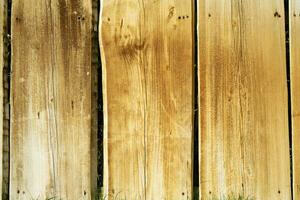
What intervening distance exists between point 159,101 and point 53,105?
50cm

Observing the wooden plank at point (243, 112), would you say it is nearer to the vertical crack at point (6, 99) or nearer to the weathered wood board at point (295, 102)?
the weathered wood board at point (295, 102)

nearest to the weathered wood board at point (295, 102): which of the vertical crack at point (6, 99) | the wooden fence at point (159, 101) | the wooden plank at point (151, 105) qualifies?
the wooden fence at point (159, 101)

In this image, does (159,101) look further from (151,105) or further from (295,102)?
(295,102)

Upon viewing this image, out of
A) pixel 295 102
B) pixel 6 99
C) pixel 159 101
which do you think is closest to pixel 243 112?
pixel 295 102

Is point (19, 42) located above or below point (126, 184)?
above

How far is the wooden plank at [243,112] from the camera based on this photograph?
2994 millimetres

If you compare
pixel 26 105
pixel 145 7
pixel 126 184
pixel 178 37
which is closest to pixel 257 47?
pixel 178 37

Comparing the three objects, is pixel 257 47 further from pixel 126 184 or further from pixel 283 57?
pixel 126 184

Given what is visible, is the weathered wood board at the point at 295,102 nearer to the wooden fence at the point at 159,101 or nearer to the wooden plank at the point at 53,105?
the wooden fence at the point at 159,101

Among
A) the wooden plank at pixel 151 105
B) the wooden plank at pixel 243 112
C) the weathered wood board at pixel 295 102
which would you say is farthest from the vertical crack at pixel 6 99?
the weathered wood board at pixel 295 102

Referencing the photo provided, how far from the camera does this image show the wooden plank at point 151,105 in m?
2.99

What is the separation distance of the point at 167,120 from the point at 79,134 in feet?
1.36

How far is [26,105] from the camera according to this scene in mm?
3033

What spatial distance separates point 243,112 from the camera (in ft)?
9.86
